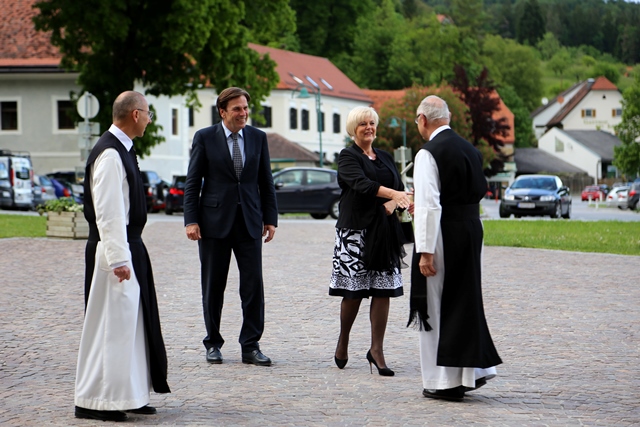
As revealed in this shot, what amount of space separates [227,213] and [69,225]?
15650 mm

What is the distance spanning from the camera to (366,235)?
852 cm

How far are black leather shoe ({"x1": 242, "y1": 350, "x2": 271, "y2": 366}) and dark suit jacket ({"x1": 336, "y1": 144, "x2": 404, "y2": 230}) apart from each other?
1.14 metres

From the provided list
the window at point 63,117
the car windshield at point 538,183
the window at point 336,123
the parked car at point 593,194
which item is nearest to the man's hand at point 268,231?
the car windshield at point 538,183

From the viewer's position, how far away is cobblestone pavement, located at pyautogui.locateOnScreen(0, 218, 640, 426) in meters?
6.86

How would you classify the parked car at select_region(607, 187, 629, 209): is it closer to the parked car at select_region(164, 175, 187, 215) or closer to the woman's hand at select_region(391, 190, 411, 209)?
the parked car at select_region(164, 175, 187, 215)

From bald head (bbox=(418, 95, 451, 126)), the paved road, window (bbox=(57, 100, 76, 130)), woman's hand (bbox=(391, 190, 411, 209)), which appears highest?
window (bbox=(57, 100, 76, 130))

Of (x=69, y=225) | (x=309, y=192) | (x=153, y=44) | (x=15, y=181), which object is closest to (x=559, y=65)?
(x=153, y=44)

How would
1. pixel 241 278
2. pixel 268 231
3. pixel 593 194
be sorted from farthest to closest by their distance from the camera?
pixel 593 194 → pixel 268 231 → pixel 241 278

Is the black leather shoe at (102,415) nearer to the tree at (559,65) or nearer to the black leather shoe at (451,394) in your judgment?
the black leather shoe at (451,394)

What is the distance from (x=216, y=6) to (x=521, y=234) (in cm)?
1875

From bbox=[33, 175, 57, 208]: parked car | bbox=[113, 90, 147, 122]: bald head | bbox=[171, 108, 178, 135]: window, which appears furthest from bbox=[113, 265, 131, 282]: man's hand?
bbox=[171, 108, 178, 135]: window

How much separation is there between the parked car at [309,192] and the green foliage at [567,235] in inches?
234

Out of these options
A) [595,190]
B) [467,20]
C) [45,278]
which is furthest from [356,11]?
[45,278]

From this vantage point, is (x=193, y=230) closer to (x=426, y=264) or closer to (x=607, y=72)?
(x=426, y=264)
